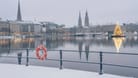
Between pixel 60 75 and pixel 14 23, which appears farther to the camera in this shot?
pixel 14 23

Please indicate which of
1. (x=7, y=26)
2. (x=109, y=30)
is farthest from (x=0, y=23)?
(x=109, y=30)

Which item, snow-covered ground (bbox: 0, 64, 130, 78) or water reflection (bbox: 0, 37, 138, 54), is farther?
water reflection (bbox: 0, 37, 138, 54)

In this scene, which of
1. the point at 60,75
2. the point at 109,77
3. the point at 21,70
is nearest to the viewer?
the point at 109,77

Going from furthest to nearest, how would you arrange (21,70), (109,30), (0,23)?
(109,30)
(0,23)
(21,70)

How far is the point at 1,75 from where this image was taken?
11.1 m

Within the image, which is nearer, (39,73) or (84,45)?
(39,73)

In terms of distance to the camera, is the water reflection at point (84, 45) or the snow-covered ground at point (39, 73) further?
the water reflection at point (84, 45)

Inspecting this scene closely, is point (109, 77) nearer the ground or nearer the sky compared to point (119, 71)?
nearer the sky

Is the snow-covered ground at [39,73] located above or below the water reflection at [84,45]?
above

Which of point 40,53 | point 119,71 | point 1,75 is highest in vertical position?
point 40,53

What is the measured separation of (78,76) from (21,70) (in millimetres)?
2896

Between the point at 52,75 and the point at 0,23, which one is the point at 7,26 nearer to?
the point at 0,23

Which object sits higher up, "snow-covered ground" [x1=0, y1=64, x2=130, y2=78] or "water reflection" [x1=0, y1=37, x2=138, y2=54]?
"snow-covered ground" [x1=0, y1=64, x2=130, y2=78]

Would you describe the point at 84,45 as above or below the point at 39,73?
below
